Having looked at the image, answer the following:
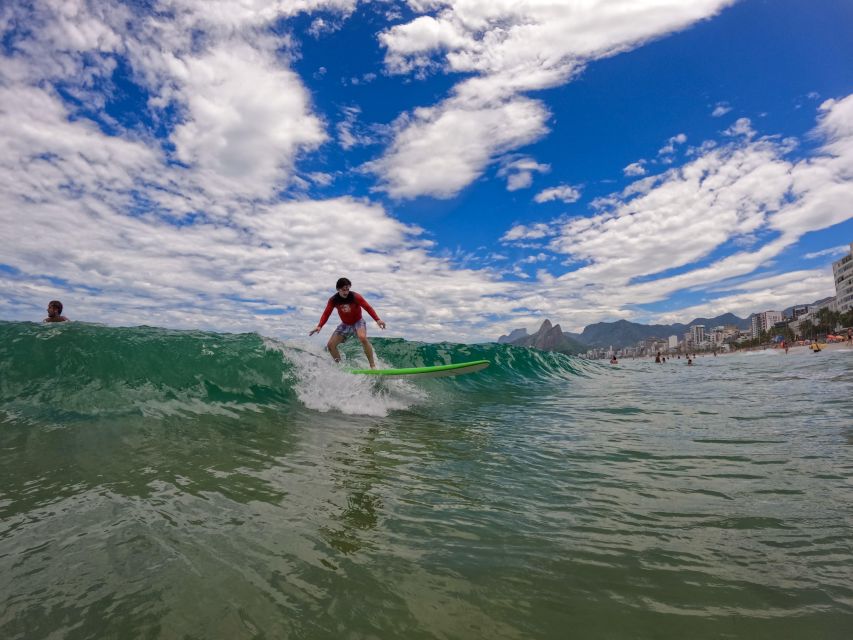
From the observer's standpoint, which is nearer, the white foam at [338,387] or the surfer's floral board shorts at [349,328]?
the white foam at [338,387]

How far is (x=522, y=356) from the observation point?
2417cm

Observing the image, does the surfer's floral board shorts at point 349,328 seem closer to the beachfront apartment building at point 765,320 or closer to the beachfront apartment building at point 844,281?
the beachfront apartment building at point 844,281

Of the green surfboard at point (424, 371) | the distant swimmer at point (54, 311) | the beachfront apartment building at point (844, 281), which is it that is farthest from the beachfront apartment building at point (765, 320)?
the distant swimmer at point (54, 311)

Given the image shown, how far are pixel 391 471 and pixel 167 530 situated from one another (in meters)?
2.21

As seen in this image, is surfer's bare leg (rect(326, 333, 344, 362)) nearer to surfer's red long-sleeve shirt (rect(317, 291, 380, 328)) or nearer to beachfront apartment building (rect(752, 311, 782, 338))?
surfer's red long-sleeve shirt (rect(317, 291, 380, 328))

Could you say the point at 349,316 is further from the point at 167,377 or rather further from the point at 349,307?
the point at 167,377

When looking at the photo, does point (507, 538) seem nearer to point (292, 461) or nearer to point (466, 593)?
point (466, 593)

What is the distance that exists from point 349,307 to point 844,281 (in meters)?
151

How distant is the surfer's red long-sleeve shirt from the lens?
11.8m

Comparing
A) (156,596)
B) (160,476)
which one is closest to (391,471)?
(160,476)

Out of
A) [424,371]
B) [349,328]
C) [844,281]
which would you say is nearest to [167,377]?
[349,328]

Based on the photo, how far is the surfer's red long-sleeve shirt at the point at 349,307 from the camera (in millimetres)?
11797

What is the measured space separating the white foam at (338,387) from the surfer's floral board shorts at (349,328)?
97 cm

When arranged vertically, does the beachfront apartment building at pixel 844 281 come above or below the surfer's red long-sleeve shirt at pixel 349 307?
above
